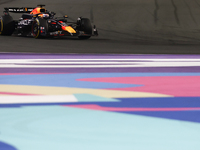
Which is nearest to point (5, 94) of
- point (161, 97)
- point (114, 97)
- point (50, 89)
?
point (50, 89)

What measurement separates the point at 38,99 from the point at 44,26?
11.5 m

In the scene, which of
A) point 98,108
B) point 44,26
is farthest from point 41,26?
point 98,108

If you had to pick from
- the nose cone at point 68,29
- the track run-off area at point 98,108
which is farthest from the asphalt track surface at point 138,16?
the track run-off area at point 98,108

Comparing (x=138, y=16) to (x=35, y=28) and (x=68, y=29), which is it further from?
(x=35, y=28)

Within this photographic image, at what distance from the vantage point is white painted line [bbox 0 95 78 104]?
14.5 ft

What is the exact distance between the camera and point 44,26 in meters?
15.8

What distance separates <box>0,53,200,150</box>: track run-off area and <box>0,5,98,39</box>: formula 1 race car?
828cm

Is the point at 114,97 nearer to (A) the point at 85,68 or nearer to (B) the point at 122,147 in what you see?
(B) the point at 122,147

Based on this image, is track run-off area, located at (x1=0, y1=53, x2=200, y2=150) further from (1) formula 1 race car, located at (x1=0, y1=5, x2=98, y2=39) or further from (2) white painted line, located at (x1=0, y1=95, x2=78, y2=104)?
(1) formula 1 race car, located at (x1=0, y1=5, x2=98, y2=39)

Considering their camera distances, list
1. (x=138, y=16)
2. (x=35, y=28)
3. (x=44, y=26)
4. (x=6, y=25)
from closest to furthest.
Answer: (x=44, y=26) → (x=35, y=28) → (x=6, y=25) → (x=138, y=16)

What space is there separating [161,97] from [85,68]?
3127mm

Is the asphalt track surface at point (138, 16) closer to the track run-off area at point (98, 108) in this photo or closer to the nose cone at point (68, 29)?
the nose cone at point (68, 29)

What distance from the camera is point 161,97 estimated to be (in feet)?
15.9

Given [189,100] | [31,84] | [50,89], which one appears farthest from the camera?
[31,84]
